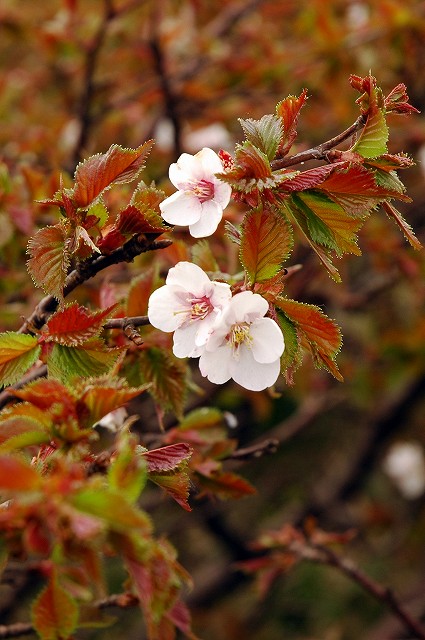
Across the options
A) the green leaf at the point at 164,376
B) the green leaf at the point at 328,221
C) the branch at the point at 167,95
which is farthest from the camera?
the branch at the point at 167,95

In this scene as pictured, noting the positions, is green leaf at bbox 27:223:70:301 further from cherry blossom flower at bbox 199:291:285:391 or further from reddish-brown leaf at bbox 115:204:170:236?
cherry blossom flower at bbox 199:291:285:391

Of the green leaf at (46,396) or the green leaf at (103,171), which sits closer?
the green leaf at (46,396)

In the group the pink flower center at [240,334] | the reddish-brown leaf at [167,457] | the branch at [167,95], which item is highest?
the pink flower center at [240,334]

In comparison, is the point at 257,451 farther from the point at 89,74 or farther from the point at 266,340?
the point at 89,74

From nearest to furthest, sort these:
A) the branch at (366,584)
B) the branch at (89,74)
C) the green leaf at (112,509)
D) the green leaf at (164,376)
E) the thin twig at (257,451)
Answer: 1. the green leaf at (112,509)
2. the green leaf at (164,376)
3. the thin twig at (257,451)
4. the branch at (366,584)
5. the branch at (89,74)

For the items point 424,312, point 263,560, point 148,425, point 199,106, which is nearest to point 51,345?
point 263,560

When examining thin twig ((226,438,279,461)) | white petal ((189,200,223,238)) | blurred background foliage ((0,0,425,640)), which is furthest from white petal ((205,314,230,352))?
blurred background foliage ((0,0,425,640))

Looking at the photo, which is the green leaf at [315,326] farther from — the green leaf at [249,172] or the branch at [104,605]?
the branch at [104,605]

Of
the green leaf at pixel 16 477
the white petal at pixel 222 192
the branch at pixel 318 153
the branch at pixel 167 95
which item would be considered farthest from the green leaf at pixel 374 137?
the branch at pixel 167 95
